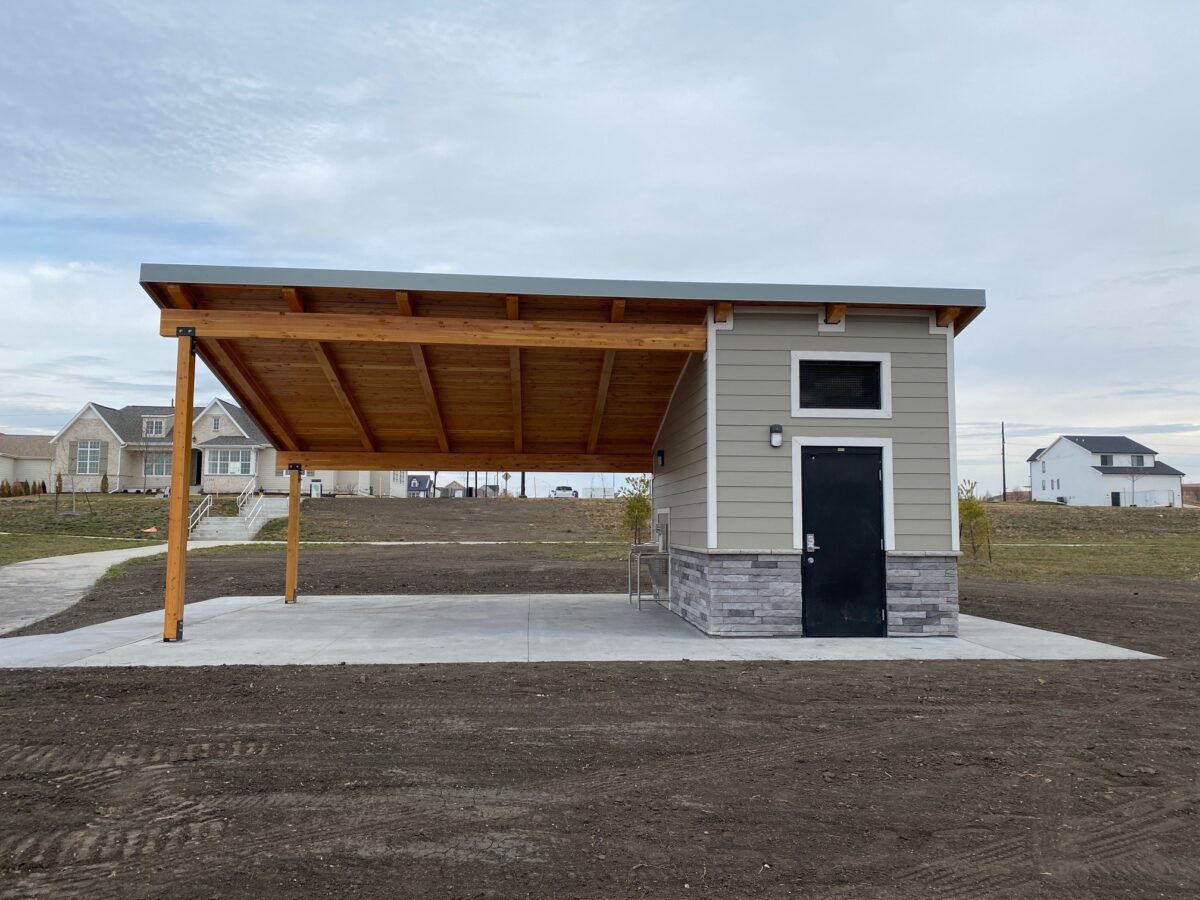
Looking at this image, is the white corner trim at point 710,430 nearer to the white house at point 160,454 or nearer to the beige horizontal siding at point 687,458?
the beige horizontal siding at point 687,458

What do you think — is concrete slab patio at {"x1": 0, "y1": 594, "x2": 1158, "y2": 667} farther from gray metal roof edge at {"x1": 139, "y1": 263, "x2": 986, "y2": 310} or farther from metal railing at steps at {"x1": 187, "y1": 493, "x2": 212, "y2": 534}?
metal railing at steps at {"x1": 187, "y1": 493, "x2": 212, "y2": 534}

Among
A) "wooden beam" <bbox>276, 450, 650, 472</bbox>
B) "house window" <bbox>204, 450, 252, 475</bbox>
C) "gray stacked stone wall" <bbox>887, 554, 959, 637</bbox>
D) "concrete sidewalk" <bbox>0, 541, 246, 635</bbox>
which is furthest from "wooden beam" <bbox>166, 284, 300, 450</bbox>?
"house window" <bbox>204, 450, 252, 475</bbox>

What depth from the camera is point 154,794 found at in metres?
3.65

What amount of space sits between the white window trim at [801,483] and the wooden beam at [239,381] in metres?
6.39

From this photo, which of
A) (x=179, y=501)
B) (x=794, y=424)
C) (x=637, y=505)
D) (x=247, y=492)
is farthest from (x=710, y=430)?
(x=247, y=492)

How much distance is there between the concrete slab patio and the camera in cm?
706

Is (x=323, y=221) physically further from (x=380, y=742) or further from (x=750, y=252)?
(x=380, y=742)

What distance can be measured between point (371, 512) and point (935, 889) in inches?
1332

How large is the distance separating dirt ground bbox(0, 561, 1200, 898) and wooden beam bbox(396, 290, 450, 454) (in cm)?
359

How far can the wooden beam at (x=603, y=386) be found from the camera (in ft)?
26.8

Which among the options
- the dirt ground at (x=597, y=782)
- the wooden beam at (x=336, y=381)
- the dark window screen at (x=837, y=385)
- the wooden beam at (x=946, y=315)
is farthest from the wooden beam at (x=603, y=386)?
the dirt ground at (x=597, y=782)

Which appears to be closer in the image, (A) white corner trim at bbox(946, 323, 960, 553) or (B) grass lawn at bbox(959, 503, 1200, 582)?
(A) white corner trim at bbox(946, 323, 960, 553)

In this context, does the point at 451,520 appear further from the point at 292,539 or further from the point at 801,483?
the point at 801,483

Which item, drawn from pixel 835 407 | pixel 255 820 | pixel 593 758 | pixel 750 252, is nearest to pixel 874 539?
pixel 835 407
